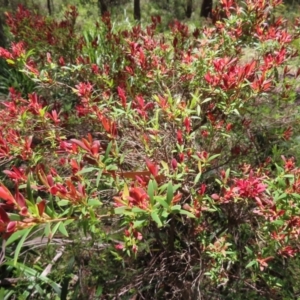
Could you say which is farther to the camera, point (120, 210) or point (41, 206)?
point (120, 210)

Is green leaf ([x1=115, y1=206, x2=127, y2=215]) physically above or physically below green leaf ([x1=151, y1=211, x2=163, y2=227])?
above

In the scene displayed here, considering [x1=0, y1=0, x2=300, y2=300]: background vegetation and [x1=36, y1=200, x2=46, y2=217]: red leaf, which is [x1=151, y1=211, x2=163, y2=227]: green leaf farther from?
[x1=36, y1=200, x2=46, y2=217]: red leaf

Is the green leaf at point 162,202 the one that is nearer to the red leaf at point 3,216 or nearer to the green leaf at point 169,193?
the green leaf at point 169,193

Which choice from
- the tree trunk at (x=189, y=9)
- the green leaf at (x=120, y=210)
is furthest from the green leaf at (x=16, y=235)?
the tree trunk at (x=189, y=9)

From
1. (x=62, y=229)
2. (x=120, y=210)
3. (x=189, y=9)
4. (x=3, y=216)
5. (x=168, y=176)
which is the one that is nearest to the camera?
(x=3, y=216)

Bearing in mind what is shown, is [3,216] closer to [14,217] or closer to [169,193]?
[14,217]

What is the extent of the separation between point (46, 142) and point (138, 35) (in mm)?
1226

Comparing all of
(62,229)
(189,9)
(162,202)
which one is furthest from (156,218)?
(189,9)

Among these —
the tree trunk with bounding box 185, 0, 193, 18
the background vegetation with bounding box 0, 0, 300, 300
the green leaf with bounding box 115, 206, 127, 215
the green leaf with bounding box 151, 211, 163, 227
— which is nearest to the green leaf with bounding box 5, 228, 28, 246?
the background vegetation with bounding box 0, 0, 300, 300

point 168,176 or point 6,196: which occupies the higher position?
point 6,196

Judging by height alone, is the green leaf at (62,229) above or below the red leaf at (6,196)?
below

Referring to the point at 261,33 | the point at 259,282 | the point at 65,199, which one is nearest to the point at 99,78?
the point at 261,33

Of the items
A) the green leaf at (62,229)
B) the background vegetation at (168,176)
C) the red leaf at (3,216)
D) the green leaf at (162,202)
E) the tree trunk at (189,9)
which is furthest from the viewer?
the tree trunk at (189,9)

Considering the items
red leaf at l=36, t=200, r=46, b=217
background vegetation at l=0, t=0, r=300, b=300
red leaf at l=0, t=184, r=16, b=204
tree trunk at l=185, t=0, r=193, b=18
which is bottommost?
tree trunk at l=185, t=0, r=193, b=18
